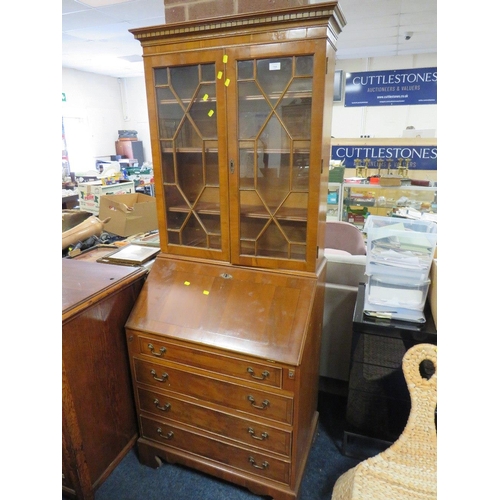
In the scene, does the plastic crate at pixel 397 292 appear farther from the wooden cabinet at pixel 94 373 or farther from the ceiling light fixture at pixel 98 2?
the ceiling light fixture at pixel 98 2

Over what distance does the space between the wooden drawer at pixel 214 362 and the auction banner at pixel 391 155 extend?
10.7 feet

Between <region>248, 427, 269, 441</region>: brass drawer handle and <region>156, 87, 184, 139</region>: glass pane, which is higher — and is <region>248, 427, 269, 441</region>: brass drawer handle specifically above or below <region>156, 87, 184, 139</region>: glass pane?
below

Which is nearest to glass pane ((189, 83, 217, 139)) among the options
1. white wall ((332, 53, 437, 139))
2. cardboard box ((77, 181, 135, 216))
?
cardboard box ((77, 181, 135, 216))

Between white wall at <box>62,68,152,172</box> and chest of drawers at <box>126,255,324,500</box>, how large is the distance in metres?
6.74

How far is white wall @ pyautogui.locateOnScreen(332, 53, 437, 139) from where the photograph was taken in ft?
20.2

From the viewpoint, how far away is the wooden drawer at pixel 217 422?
1430 millimetres

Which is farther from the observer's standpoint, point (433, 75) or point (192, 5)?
point (433, 75)

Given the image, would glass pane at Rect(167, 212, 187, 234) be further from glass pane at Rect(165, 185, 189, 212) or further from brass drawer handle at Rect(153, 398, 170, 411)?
brass drawer handle at Rect(153, 398, 170, 411)

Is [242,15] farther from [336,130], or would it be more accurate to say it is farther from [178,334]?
[336,130]

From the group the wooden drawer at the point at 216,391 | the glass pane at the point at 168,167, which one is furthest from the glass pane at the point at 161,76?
the wooden drawer at the point at 216,391

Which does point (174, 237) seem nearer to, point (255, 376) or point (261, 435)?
point (255, 376)

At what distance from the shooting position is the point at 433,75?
13.2 feet
